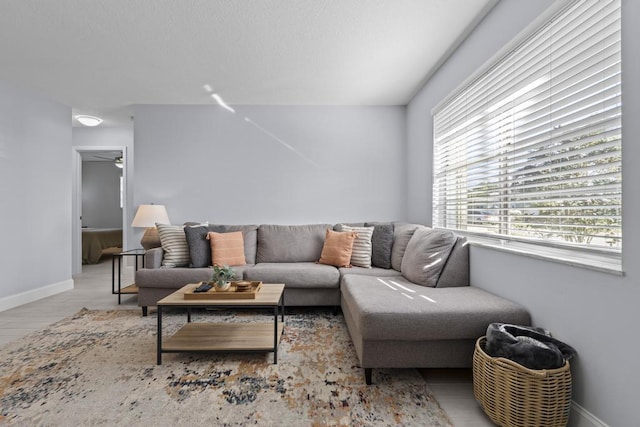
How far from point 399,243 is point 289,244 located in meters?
1.28

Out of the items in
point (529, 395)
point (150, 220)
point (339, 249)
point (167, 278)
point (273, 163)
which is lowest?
point (529, 395)

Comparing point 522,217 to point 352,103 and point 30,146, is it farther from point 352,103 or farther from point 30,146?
point 30,146

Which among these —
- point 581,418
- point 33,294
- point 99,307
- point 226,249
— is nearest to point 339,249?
point 226,249

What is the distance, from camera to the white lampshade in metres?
3.93

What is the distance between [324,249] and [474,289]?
1643 millimetres

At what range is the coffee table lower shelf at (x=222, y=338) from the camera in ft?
7.38

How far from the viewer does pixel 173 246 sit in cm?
346

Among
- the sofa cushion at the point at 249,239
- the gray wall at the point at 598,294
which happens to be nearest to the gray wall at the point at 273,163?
the sofa cushion at the point at 249,239

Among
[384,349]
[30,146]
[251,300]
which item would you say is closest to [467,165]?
[384,349]

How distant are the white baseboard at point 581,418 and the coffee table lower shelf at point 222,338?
1.66 metres

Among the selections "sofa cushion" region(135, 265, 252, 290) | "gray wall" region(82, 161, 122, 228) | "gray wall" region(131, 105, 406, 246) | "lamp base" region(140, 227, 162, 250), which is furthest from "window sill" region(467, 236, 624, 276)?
"gray wall" region(82, 161, 122, 228)

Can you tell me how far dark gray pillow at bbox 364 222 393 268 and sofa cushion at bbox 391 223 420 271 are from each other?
52 millimetres

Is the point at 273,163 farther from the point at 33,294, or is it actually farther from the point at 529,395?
the point at 529,395

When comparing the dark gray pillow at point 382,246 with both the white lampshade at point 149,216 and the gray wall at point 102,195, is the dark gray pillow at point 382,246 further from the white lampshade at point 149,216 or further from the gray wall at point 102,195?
the gray wall at point 102,195
